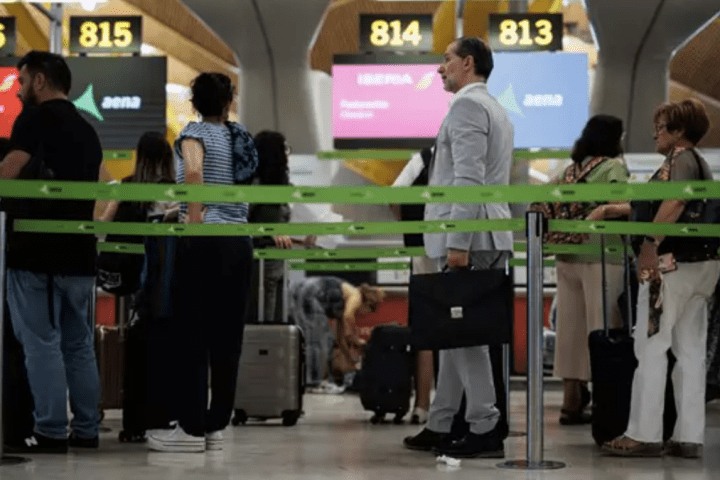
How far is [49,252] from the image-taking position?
18.3 feet

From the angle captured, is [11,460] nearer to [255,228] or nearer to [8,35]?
[255,228]

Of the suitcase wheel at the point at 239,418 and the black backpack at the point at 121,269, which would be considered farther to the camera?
the suitcase wheel at the point at 239,418

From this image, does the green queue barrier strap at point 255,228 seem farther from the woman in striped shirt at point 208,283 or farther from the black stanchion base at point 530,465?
the black stanchion base at point 530,465

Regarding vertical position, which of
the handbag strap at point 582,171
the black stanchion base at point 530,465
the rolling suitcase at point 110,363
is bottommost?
the black stanchion base at point 530,465

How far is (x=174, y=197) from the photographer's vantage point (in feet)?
17.9

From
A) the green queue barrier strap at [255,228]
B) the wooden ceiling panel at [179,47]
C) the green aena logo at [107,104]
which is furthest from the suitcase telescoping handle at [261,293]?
the wooden ceiling panel at [179,47]

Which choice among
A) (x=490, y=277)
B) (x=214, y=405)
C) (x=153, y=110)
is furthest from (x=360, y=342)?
(x=490, y=277)

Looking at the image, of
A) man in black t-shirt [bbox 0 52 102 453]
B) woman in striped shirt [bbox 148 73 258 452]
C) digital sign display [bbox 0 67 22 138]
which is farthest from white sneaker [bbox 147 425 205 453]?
digital sign display [bbox 0 67 22 138]

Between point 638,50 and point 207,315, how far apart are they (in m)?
9.19

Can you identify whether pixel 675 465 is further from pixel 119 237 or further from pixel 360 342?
pixel 360 342

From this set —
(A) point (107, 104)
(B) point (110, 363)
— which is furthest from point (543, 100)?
(B) point (110, 363)

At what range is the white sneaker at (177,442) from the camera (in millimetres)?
5711

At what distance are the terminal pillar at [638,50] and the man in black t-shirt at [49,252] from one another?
8.74 metres

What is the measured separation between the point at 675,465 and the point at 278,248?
124 inches
